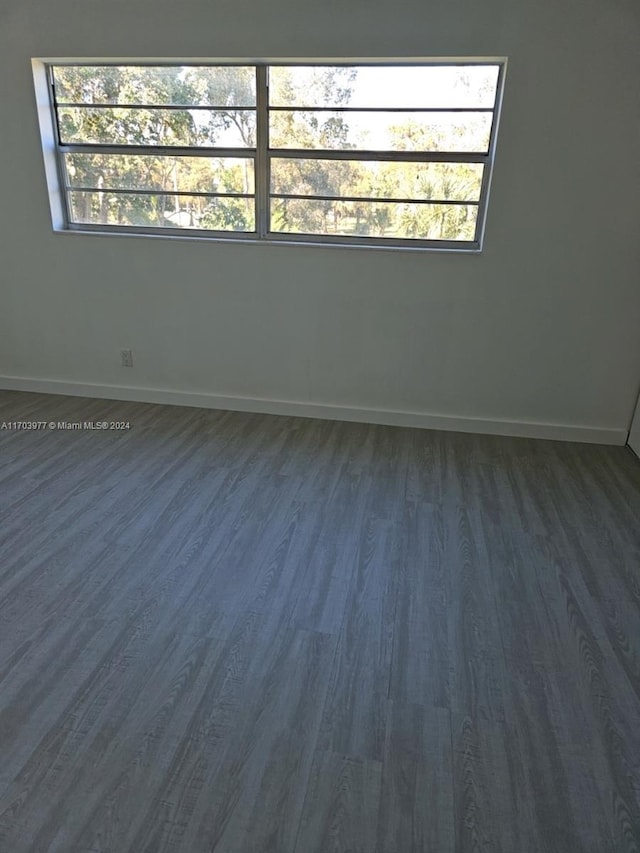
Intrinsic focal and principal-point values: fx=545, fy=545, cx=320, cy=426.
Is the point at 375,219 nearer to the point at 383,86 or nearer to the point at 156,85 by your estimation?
the point at 383,86

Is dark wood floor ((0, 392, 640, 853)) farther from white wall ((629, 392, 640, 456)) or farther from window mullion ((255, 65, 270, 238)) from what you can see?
window mullion ((255, 65, 270, 238))

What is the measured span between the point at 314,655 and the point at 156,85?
3.39m

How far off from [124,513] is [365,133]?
99.8 inches

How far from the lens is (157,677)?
1.69m

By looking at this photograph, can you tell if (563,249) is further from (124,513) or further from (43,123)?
(43,123)

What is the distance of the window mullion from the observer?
322cm

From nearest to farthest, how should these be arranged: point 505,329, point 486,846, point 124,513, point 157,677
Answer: point 486,846
point 157,677
point 124,513
point 505,329

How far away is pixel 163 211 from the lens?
141 inches

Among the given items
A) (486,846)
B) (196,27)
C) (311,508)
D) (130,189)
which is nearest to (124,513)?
(311,508)

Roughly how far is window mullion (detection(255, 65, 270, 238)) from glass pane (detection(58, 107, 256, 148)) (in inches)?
2.2

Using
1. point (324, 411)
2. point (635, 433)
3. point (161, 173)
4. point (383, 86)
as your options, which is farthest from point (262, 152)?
point (635, 433)

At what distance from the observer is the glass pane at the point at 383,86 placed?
3.06 metres

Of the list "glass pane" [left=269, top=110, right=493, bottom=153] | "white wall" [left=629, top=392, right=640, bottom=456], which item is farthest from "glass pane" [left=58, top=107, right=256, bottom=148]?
"white wall" [left=629, top=392, right=640, bottom=456]

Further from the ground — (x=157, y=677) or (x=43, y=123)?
(x=43, y=123)
